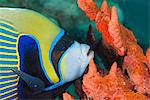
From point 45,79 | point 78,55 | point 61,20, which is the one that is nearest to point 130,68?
point 78,55

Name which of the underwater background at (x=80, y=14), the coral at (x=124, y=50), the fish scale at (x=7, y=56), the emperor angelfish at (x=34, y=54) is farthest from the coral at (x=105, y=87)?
the underwater background at (x=80, y=14)

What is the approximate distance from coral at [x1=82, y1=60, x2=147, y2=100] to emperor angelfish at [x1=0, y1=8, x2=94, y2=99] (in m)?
0.13

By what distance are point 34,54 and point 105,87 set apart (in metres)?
0.37

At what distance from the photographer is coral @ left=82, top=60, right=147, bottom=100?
1.48m

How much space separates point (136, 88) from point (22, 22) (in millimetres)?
684

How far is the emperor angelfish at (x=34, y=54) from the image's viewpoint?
148cm

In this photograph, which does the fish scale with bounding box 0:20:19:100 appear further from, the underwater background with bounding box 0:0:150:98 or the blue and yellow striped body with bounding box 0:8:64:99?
the underwater background with bounding box 0:0:150:98

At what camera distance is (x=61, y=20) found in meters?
2.30

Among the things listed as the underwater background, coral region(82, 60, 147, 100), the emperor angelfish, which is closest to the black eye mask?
the emperor angelfish

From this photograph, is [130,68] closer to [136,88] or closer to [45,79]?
[136,88]

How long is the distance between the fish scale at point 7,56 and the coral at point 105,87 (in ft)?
1.13

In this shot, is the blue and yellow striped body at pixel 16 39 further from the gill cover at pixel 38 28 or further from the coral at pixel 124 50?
the coral at pixel 124 50

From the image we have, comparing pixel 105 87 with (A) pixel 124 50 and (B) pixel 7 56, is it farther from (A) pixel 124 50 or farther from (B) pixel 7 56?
(B) pixel 7 56

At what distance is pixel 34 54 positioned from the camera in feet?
5.00
